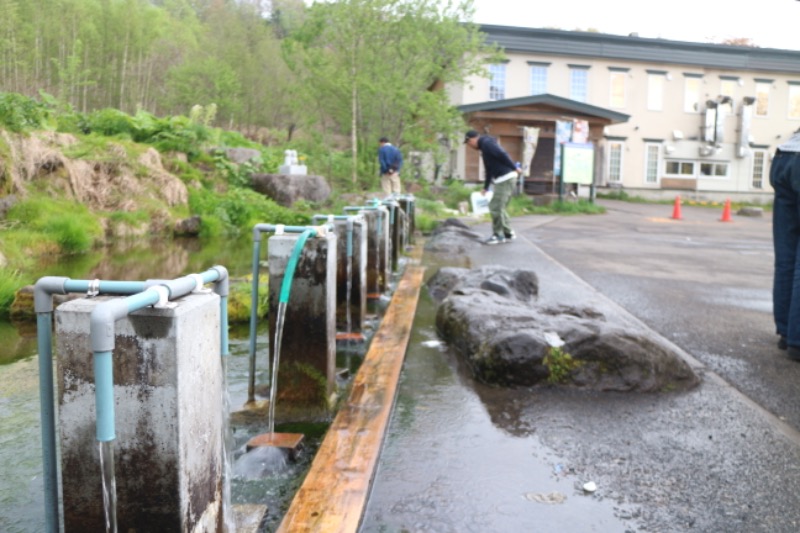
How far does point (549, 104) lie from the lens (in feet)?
103

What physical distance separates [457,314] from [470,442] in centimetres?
204

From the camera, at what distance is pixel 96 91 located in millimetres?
27172

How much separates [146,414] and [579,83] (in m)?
38.5

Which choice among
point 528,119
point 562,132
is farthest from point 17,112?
point 528,119

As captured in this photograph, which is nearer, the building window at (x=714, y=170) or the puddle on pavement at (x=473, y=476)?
the puddle on pavement at (x=473, y=476)

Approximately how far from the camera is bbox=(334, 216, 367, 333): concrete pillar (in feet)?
19.0

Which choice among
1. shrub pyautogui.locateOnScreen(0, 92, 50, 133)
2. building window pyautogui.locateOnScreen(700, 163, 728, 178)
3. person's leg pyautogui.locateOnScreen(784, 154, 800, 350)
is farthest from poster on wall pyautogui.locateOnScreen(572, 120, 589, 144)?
person's leg pyautogui.locateOnScreen(784, 154, 800, 350)

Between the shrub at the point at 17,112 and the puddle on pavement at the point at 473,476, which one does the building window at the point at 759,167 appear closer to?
the shrub at the point at 17,112

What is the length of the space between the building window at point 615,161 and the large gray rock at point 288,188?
24.6 metres

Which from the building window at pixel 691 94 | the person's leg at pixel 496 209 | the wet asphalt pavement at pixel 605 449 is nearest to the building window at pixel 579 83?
the building window at pixel 691 94

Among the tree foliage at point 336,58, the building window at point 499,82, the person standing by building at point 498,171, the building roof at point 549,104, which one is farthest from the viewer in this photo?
the building window at point 499,82

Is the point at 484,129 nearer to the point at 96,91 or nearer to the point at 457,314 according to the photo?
the point at 96,91

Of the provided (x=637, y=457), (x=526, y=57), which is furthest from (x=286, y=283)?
(x=526, y=57)

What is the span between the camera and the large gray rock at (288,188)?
1773cm
